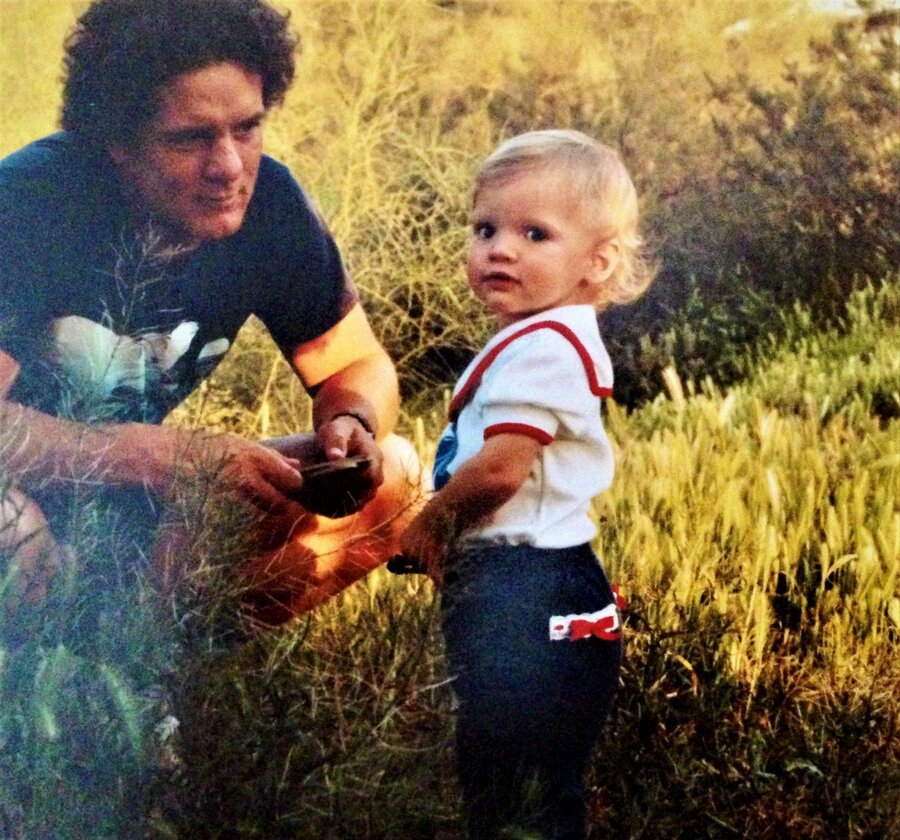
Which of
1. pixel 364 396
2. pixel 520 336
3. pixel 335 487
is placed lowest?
pixel 335 487

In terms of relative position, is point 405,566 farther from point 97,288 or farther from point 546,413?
point 97,288

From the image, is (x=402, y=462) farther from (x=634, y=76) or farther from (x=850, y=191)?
(x=850, y=191)

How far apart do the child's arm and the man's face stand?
60 cm

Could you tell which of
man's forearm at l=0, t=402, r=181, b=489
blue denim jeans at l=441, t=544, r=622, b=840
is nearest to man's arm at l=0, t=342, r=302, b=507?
man's forearm at l=0, t=402, r=181, b=489

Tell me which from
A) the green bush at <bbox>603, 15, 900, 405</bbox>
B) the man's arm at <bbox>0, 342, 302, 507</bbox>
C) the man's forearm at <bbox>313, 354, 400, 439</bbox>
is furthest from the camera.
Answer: the green bush at <bbox>603, 15, 900, 405</bbox>

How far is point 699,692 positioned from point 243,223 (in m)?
1.17

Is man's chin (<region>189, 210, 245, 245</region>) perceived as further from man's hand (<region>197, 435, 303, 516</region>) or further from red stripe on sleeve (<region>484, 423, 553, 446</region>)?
red stripe on sleeve (<region>484, 423, 553, 446</region>)

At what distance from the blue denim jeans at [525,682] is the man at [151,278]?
0.24 meters

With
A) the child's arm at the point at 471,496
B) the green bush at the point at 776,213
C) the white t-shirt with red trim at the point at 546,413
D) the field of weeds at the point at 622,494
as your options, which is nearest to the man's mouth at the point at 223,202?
the field of weeds at the point at 622,494

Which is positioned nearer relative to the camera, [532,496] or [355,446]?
[532,496]

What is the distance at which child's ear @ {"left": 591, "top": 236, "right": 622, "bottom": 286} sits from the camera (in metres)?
2.55

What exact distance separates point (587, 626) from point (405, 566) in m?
0.31

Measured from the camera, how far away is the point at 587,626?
249cm

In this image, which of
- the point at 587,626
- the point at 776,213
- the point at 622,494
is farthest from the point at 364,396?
the point at 776,213
